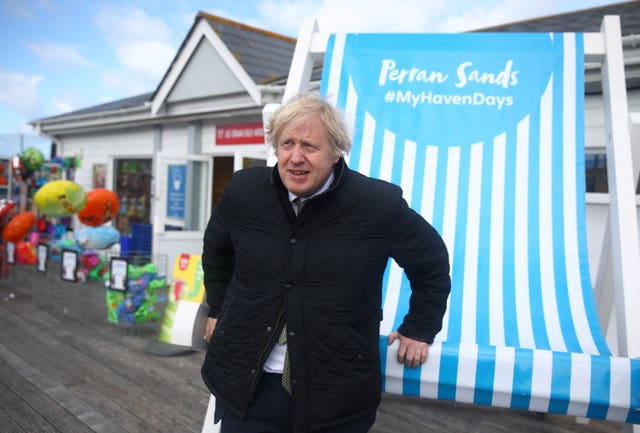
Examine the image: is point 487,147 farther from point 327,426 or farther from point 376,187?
point 327,426

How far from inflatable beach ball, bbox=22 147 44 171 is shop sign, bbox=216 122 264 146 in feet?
11.0

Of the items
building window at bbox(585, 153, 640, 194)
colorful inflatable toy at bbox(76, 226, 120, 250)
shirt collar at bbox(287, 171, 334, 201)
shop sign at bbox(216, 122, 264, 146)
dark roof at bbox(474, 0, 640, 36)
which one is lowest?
colorful inflatable toy at bbox(76, 226, 120, 250)

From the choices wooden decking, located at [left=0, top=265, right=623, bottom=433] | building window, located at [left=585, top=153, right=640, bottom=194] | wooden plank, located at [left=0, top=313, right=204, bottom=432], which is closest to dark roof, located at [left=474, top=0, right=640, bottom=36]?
building window, located at [left=585, top=153, right=640, bottom=194]

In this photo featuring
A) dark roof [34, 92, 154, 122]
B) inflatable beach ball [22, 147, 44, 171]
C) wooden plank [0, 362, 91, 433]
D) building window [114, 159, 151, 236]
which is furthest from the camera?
dark roof [34, 92, 154, 122]

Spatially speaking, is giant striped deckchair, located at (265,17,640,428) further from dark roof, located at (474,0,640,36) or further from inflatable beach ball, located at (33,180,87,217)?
inflatable beach ball, located at (33,180,87,217)

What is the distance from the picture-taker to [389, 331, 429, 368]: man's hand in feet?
4.86

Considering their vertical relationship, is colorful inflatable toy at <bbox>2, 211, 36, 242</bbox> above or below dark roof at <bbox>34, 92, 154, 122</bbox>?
below

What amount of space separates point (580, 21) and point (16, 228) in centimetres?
710

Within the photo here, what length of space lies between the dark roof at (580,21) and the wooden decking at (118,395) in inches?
144

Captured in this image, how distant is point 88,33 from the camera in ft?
28.9

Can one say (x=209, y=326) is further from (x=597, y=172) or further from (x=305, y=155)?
(x=597, y=172)

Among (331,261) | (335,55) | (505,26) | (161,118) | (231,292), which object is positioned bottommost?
(231,292)

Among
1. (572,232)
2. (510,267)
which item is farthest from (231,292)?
(572,232)

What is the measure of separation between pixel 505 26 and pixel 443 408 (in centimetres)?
465
